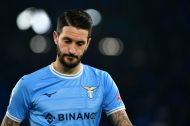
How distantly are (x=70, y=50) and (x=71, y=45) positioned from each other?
0.20 feet

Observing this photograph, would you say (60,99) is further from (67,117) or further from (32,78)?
(32,78)

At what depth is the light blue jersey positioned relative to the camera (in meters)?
3.57

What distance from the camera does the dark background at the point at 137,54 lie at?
28.1 ft

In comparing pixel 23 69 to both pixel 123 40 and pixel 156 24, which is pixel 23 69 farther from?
pixel 156 24

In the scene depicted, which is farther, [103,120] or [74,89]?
[103,120]

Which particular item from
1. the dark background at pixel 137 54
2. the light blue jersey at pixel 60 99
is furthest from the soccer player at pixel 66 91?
the dark background at pixel 137 54

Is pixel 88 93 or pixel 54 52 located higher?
pixel 88 93

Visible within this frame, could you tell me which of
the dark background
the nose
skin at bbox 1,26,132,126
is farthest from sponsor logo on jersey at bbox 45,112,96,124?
the dark background

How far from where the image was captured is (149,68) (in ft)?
29.4

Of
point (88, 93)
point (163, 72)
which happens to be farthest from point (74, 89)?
point (163, 72)

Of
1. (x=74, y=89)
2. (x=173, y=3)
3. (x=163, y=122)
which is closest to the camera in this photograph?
(x=74, y=89)

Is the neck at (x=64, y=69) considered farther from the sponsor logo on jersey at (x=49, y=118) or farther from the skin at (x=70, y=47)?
the sponsor logo on jersey at (x=49, y=118)

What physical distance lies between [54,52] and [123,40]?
132cm

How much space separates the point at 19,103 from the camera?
3.60 metres
